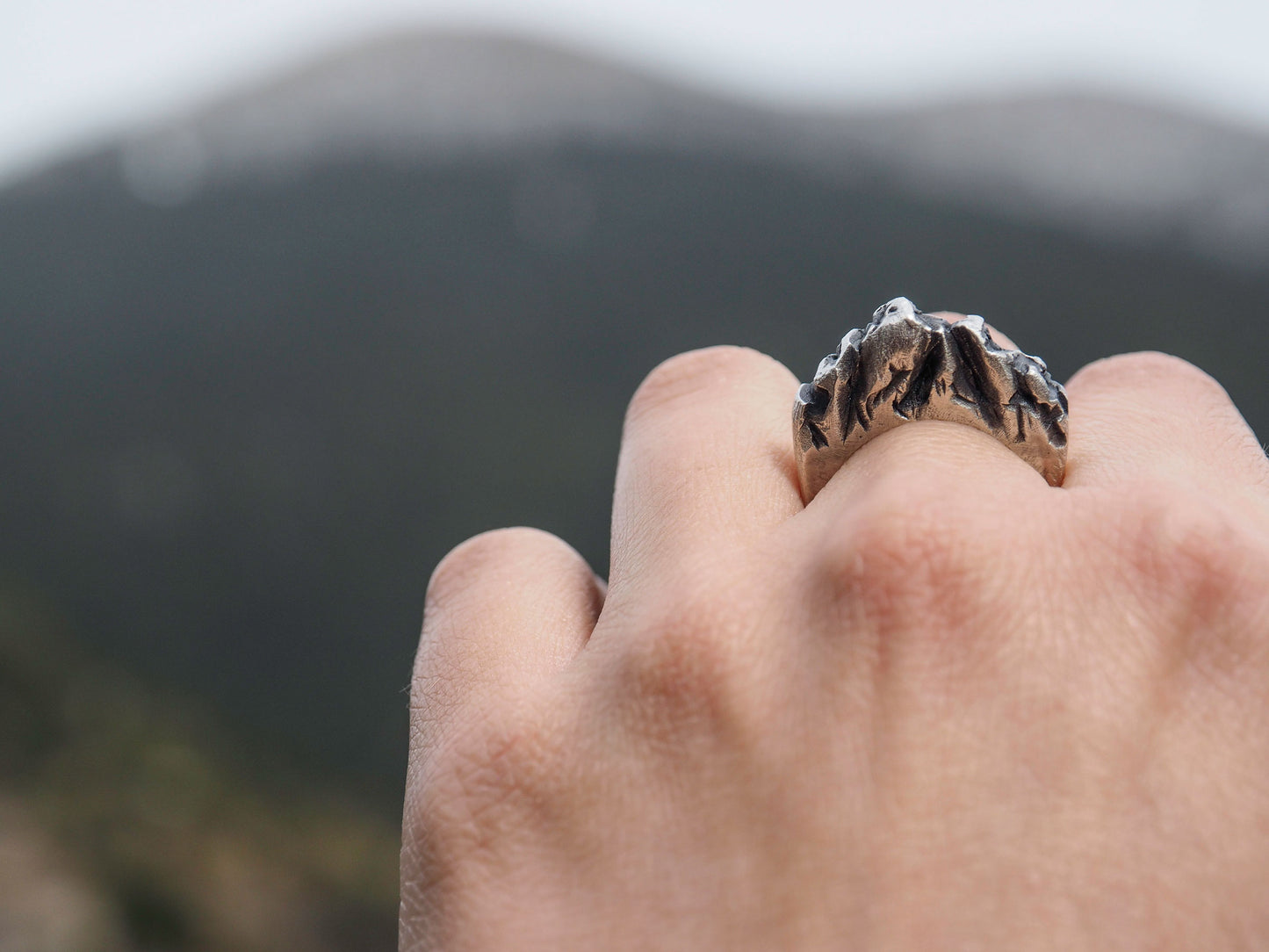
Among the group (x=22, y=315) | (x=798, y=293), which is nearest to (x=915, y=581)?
(x=798, y=293)

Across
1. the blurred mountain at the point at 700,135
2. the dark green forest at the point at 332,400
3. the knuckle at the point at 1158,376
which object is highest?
the blurred mountain at the point at 700,135

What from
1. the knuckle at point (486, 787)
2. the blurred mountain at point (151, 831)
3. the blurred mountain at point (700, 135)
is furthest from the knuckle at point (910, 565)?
the blurred mountain at point (700, 135)

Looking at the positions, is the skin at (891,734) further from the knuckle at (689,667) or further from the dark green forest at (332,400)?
the dark green forest at (332,400)

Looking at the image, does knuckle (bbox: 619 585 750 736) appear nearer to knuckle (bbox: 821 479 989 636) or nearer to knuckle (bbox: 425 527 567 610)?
knuckle (bbox: 821 479 989 636)

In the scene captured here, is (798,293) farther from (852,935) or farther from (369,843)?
(852,935)

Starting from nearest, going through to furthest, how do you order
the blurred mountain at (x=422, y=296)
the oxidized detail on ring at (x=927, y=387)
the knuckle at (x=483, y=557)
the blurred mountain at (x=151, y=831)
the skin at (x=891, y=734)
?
the skin at (x=891, y=734)
the oxidized detail on ring at (x=927, y=387)
the knuckle at (x=483, y=557)
the blurred mountain at (x=151, y=831)
the blurred mountain at (x=422, y=296)

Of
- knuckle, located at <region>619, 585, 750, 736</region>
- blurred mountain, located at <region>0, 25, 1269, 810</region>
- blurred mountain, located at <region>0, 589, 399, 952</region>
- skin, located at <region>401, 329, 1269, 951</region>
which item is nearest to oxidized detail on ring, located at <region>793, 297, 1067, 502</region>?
skin, located at <region>401, 329, 1269, 951</region>

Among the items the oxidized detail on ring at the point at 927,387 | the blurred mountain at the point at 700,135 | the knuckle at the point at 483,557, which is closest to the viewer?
the oxidized detail on ring at the point at 927,387
